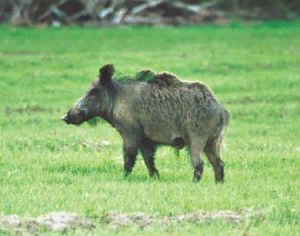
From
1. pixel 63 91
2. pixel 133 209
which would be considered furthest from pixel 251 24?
pixel 133 209

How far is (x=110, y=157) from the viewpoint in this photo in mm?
14617

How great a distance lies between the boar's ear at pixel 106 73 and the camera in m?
12.8

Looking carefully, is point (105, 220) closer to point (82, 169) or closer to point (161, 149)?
point (82, 169)

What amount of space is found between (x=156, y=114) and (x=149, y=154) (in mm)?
710

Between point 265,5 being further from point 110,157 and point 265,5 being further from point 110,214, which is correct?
point 110,214

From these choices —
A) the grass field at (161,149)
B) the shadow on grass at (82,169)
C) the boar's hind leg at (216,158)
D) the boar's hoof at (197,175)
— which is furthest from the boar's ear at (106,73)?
the boar's hoof at (197,175)

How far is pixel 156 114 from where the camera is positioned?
12484 millimetres

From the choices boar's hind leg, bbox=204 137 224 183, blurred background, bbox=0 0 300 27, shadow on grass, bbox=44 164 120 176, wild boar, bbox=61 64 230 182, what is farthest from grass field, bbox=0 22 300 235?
blurred background, bbox=0 0 300 27

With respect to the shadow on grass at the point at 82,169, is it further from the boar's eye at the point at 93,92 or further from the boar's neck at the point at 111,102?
the boar's eye at the point at 93,92

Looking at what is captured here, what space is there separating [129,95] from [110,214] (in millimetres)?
3200

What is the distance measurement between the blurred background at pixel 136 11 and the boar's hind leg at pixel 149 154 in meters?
31.2

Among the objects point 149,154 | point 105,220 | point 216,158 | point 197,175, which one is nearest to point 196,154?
point 197,175

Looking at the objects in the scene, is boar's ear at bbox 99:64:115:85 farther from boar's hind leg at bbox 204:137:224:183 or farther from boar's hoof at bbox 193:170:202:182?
boar's hoof at bbox 193:170:202:182

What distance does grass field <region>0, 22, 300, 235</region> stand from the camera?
33.9ft
